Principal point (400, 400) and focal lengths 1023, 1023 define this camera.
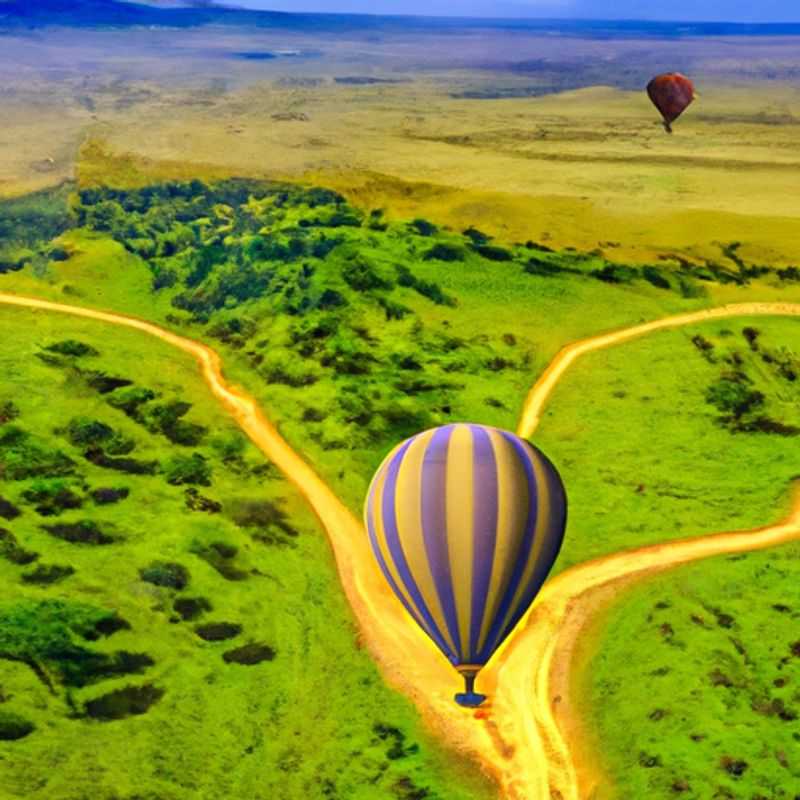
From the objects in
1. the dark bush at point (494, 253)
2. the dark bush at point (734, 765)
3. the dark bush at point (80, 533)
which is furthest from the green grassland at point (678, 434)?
the dark bush at point (80, 533)

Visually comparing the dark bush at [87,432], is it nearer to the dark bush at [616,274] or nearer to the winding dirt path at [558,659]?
the winding dirt path at [558,659]

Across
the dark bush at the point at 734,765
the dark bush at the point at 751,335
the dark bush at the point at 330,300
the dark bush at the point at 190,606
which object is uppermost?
the dark bush at the point at 330,300

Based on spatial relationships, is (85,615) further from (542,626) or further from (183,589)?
(542,626)

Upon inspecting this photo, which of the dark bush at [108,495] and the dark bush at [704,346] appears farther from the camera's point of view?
the dark bush at [704,346]

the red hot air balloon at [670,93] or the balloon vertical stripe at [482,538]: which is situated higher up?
the red hot air balloon at [670,93]

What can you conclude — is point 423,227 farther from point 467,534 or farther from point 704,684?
point 467,534

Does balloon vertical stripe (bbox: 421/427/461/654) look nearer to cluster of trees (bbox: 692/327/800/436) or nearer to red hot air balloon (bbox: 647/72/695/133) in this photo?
cluster of trees (bbox: 692/327/800/436)

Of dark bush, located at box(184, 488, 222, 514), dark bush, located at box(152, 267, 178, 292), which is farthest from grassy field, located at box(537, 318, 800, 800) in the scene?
dark bush, located at box(152, 267, 178, 292)
